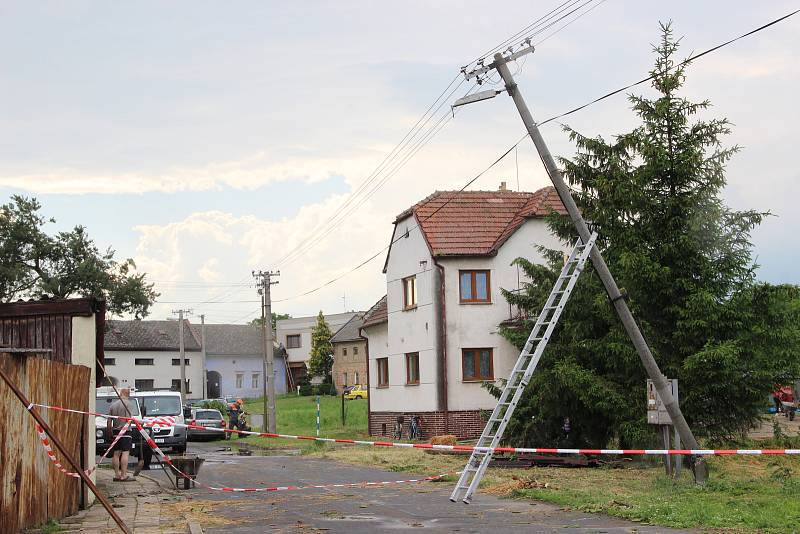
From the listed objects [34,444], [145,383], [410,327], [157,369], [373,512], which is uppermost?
[410,327]

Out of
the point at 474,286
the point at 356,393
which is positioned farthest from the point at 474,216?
the point at 356,393

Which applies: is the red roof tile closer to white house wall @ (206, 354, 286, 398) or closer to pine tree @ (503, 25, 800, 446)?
pine tree @ (503, 25, 800, 446)

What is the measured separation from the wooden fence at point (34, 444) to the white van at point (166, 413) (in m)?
16.3

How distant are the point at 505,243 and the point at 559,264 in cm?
1212

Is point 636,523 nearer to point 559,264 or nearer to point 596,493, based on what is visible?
point 596,493

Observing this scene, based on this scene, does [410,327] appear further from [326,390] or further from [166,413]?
[326,390]

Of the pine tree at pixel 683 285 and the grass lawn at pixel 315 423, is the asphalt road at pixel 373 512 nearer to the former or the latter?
the pine tree at pixel 683 285

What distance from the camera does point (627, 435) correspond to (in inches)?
880

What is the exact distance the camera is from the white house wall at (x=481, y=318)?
38.0m

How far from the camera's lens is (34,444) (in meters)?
12.6

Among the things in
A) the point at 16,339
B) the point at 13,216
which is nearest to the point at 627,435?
the point at 16,339

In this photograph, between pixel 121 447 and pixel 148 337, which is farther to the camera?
pixel 148 337

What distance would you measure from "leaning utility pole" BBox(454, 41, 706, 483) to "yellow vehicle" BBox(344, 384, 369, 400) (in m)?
→ 61.4

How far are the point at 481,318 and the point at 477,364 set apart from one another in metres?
1.76
